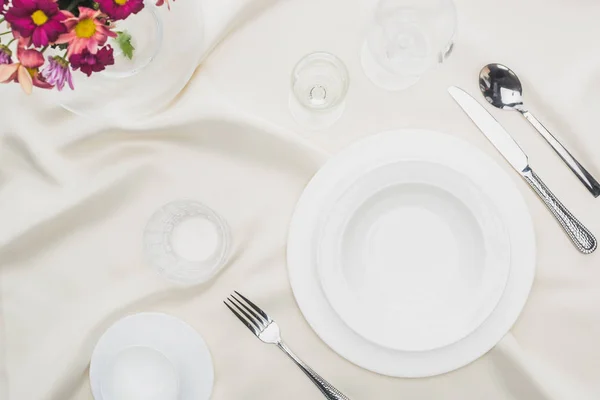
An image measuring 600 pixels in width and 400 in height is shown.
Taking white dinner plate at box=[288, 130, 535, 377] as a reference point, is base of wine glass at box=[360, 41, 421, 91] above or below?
above

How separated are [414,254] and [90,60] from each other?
46 centimetres

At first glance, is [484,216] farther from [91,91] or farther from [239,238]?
[91,91]

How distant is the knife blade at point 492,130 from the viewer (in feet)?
2.71

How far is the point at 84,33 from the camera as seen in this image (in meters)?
0.57

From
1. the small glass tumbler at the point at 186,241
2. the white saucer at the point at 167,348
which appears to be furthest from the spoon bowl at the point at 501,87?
the white saucer at the point at 167,348

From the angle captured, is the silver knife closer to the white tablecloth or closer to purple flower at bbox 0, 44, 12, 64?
the white tablecloth

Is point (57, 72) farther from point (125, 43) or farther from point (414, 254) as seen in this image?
point (414, 254)

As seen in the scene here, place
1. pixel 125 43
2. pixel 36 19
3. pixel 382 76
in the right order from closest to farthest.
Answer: pixel 36 19, pixel 125 43, pixel 382 76

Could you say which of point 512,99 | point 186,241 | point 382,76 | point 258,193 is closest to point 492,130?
point 512,99

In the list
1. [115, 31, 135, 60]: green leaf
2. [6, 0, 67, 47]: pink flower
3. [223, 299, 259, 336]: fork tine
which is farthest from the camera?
[223, 299, 259, 336]: fork tine

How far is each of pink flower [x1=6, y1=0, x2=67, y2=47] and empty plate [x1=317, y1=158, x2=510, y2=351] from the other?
0.38 meters

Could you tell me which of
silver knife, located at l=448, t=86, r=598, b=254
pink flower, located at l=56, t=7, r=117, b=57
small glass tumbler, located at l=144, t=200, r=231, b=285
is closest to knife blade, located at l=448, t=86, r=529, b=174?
silver knife, located at l=448, t=86, r=598, b=254

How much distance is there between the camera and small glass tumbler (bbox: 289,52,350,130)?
0.84m

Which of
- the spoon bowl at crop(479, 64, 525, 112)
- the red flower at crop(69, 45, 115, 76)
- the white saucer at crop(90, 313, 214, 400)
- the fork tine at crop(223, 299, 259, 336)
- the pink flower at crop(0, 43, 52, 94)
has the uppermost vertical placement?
the spoon bowl at crop(479, 64, 525, 112)
